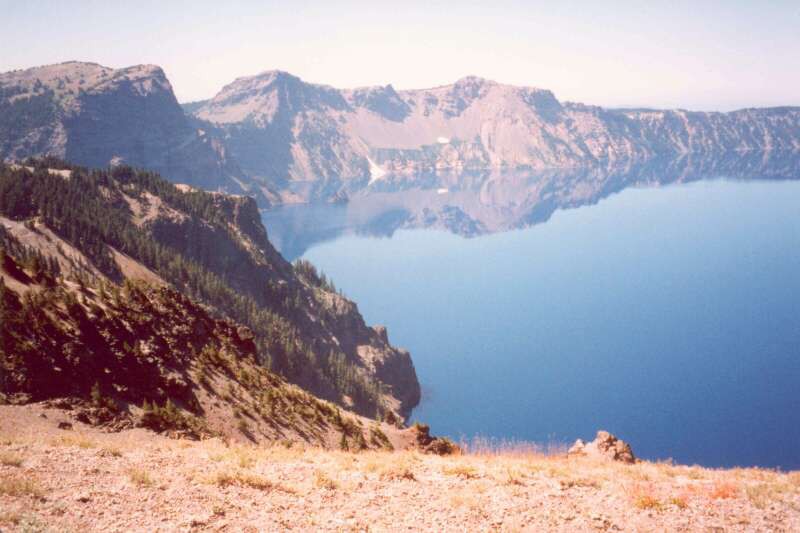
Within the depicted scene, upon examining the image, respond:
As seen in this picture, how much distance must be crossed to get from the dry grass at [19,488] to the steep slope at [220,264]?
49.5m

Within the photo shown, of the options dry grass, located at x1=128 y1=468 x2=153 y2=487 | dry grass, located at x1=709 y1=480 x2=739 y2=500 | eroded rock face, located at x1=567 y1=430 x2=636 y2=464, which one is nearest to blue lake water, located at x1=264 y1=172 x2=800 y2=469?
eroded rock face, located at x1=567 y1=430 x2=636 y2=464

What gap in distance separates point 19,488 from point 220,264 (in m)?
98.1

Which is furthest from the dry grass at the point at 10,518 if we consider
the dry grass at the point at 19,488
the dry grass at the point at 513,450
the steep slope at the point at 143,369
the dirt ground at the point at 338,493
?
the dry grass at the point at 513,450

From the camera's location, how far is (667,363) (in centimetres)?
12419

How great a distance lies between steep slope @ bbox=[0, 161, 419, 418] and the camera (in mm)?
72625

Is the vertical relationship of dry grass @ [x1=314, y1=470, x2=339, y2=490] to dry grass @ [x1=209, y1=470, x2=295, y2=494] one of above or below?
above

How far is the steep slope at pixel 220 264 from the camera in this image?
238 ft

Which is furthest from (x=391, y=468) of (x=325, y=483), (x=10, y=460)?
(x=10, y=460)

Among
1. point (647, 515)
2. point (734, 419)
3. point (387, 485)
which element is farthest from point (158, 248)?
point (734, 419)

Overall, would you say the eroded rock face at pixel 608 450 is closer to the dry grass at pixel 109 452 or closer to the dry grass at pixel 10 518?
the dry grass at pixel 109 452

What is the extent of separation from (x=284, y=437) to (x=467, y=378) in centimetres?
10210

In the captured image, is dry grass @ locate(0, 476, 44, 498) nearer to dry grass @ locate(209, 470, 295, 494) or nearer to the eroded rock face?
dry grass @ locate(209, 470, 295, 494)

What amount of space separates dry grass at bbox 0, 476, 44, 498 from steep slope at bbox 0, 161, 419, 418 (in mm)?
49473

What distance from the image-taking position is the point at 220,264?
4188 inches
